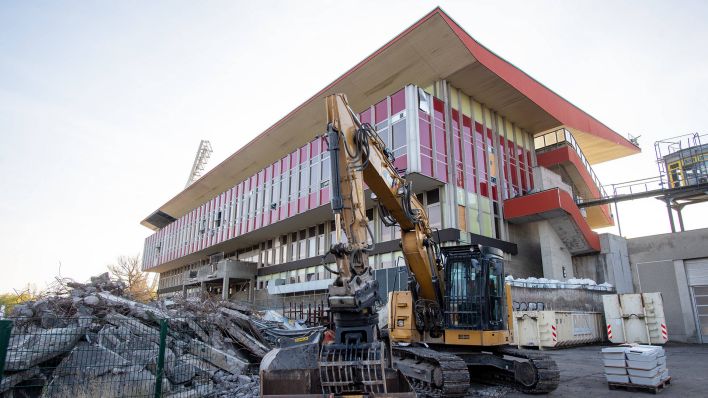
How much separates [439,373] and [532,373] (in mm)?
2144

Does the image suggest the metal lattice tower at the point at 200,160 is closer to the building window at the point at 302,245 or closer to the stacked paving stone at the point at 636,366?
the building window at the point at 302,245

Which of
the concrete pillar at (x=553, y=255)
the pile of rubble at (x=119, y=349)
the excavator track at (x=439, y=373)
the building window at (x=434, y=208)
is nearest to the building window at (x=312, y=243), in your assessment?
the building window at (x=434, y=208)

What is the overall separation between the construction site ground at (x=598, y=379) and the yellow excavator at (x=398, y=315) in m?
0.67

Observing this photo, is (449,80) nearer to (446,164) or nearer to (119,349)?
(446,164)

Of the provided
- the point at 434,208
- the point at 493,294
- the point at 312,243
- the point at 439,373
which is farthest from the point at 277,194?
the point at 439,373

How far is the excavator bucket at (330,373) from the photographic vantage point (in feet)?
20.5

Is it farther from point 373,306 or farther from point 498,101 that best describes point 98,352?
point 498,101

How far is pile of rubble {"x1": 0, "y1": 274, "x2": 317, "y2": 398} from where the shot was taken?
8.03 m

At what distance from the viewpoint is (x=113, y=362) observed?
8664mm

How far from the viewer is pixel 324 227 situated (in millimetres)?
33031

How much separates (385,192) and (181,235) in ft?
161

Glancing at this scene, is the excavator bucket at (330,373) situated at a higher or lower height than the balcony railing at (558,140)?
lower

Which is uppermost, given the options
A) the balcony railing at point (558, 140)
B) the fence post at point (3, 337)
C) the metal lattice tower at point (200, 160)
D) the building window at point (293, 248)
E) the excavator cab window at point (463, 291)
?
the metal lattice tower at point (200, 160)

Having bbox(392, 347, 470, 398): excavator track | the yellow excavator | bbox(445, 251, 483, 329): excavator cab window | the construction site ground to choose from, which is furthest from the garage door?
bbox(392, 347, 470, 398): excavator track
